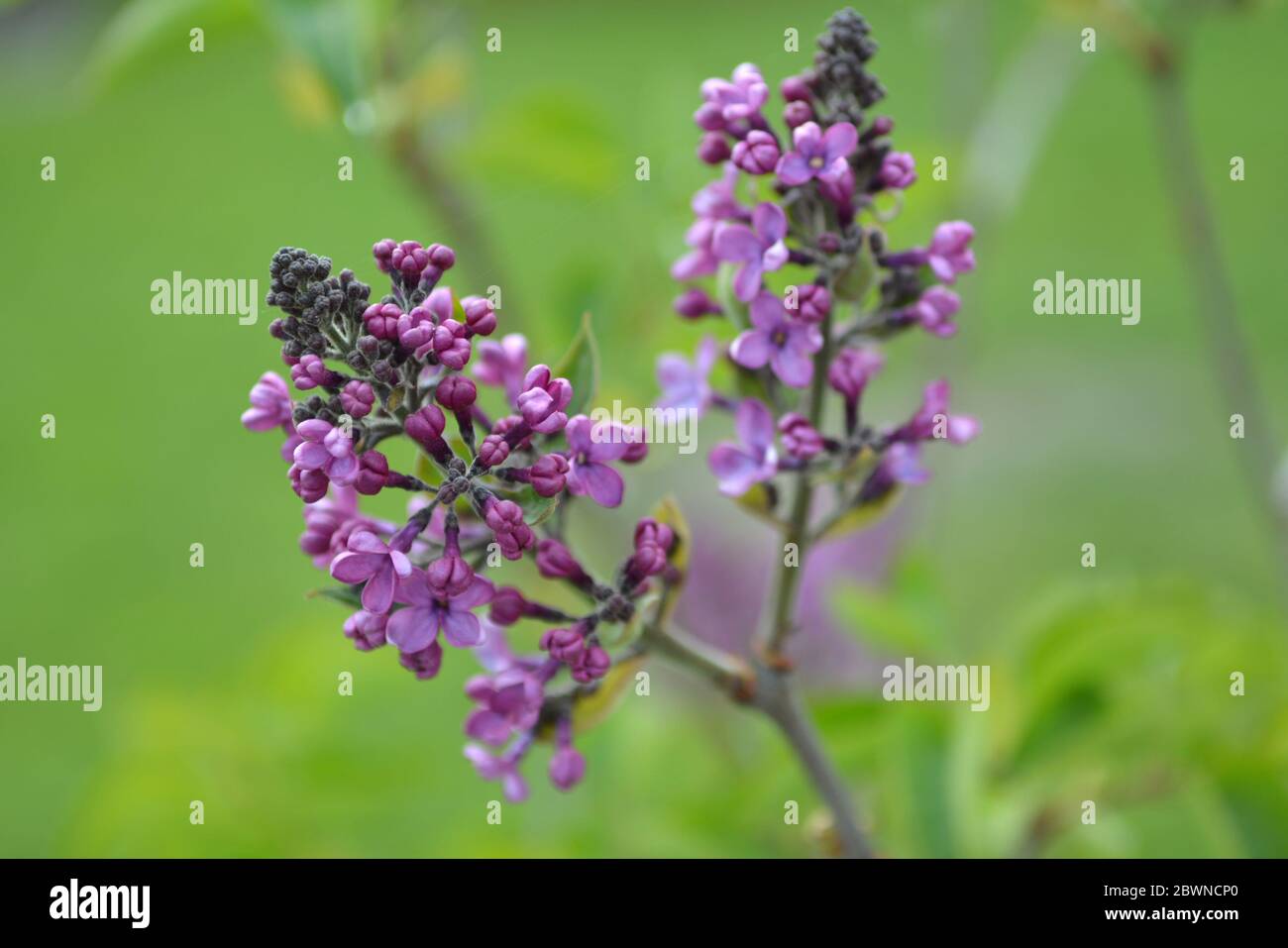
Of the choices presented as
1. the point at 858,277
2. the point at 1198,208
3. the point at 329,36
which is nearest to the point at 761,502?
the point at 858,277

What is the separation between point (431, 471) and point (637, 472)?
2.33 feet

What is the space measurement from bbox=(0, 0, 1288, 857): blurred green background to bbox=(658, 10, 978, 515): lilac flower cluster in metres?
0.22

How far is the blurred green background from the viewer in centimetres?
110

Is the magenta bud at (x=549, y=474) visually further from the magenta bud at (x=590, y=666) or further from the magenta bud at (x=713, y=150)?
the magenta bud at (x=713, y=150)

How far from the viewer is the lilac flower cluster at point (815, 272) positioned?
714mm

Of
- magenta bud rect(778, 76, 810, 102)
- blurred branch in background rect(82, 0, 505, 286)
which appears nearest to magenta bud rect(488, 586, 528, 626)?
magenta bud rect(778, 76, 810, 102)

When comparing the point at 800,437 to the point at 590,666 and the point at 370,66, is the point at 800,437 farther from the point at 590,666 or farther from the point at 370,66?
the point at 370,66

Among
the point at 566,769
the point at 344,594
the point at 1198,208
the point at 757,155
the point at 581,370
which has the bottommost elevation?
the point at 566,769

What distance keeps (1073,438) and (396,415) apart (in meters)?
2.88

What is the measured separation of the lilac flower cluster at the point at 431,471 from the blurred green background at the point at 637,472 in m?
0.11

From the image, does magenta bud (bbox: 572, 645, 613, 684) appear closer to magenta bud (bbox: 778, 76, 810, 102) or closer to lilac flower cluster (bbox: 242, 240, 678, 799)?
lilac flower cluster (bbox: 242, 240, 678, 799)

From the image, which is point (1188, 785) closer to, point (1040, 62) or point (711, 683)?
point (711, 683)

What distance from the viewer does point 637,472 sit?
1402 millimetres

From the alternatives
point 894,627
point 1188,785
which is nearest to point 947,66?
point 894,627
